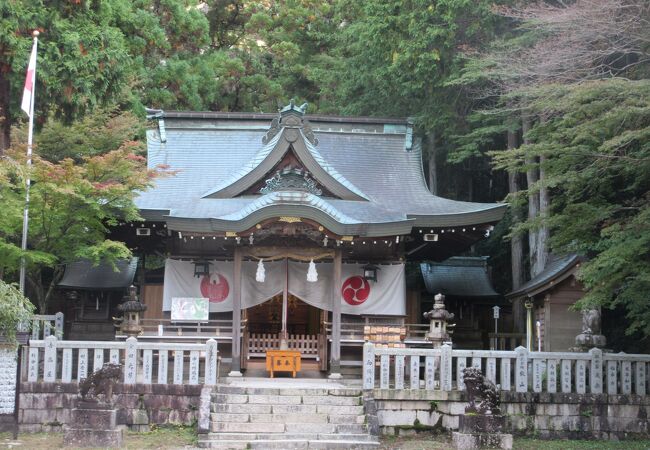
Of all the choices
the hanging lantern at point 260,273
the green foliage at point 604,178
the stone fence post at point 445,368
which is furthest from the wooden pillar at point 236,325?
the green foliage at point 604,178

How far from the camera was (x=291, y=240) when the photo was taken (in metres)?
17.0

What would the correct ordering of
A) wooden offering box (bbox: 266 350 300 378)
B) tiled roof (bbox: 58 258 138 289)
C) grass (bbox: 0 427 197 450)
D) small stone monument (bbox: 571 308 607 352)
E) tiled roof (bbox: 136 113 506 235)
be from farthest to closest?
1. tiled roof (bbox: 58 258 138 289)
2. tiled roof (bbox: 136 113 506 235)
3. wooden offering box (bbox: 266 350 300 378)
4. small stone monument (bbox: 571 308 607 352)
5. grass (bbox: 0 427 197 450)

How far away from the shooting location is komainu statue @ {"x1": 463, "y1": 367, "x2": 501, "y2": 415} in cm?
1274

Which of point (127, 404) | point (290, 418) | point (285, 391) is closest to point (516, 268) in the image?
point (285, 391)

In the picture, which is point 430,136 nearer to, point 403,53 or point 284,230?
point 403,53

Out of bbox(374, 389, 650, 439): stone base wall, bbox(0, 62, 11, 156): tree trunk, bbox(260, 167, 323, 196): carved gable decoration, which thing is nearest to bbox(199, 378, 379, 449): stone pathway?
bbox(374, 389, 650, 439): stone base wall

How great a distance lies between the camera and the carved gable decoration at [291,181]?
17609 millimetres

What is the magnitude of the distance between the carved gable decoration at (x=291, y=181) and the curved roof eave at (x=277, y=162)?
21 centimetres

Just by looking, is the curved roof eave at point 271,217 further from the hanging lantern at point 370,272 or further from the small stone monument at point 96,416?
the small stone monument at point 96,416

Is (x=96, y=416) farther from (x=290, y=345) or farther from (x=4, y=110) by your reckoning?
(x=4, y=110)

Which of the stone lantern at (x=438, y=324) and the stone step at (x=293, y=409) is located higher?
the stone lantern at (x=438, y=324)

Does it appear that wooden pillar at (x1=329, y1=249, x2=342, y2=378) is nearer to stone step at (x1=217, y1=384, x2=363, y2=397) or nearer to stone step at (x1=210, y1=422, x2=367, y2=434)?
stone step at (x1=217, y1=384, x2=363, y2=397)

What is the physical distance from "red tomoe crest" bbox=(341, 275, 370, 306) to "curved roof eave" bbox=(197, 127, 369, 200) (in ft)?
6.12

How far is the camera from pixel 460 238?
730 inches
